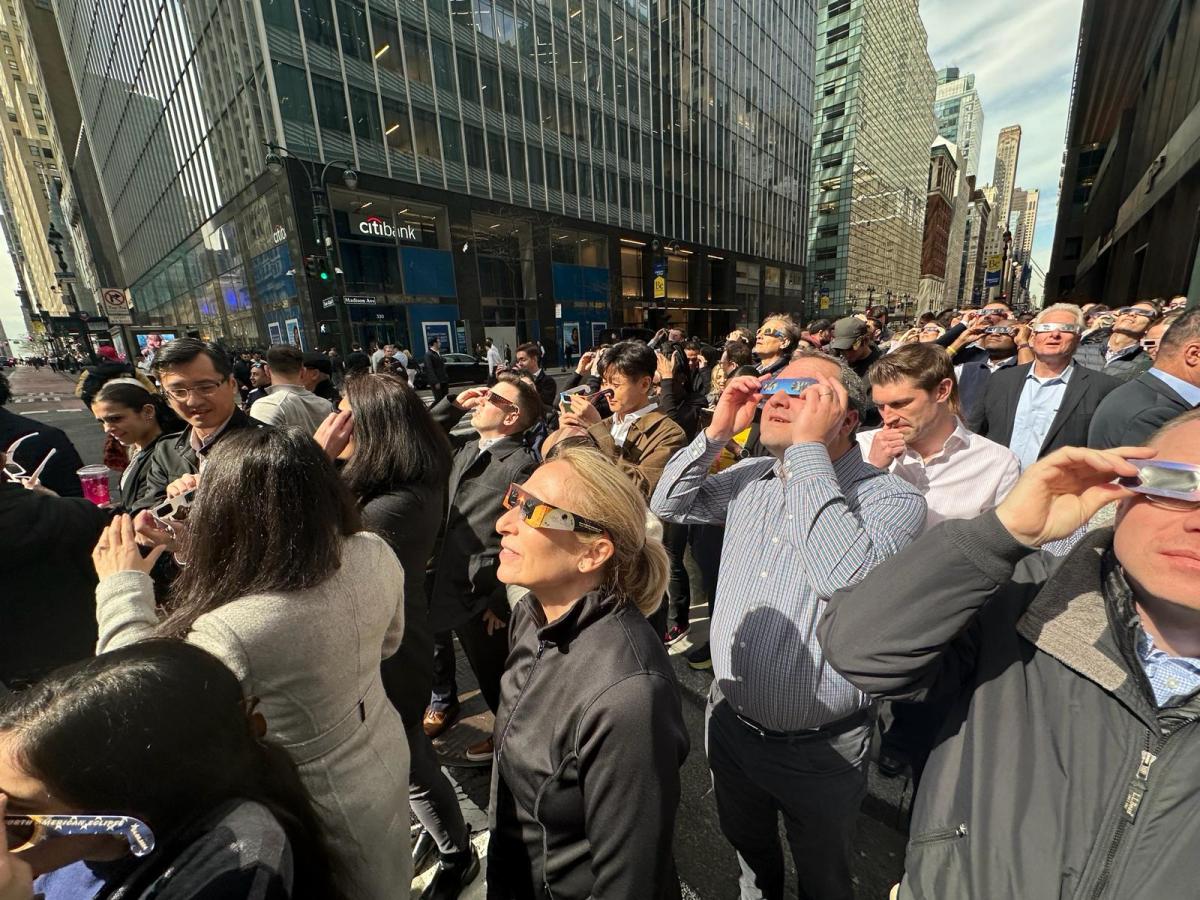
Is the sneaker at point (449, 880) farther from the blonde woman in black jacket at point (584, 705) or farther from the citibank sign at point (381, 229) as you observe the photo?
the citibank sign at point (381, 229)

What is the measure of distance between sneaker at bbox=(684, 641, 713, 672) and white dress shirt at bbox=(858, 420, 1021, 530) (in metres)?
1.88

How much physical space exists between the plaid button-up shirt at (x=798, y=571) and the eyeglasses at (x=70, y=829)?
1.54 metres

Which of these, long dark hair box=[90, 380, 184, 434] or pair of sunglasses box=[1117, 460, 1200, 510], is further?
long dark hair box=[90, 380, 184, 434]

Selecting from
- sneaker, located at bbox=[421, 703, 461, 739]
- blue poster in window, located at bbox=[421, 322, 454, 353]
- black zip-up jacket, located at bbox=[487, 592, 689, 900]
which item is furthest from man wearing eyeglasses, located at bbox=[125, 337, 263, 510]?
blue poster in window, located at bbox=[421, 322, 454, 353]

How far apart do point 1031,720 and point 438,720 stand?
3055mm

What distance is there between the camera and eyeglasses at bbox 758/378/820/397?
1.72m

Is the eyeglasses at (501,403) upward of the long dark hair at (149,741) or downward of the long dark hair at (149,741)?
upward

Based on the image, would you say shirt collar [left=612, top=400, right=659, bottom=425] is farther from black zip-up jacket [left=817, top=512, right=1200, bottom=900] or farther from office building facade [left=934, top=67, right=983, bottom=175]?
office building facade [left=934, top=67, right=983, bottom=175]

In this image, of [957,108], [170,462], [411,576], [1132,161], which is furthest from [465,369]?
[957,108]

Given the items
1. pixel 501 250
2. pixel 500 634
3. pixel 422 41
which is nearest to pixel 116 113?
pixel 422 41

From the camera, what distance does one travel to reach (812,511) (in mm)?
1512

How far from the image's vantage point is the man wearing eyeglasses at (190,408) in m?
2.80

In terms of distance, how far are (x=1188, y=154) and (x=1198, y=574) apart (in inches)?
732

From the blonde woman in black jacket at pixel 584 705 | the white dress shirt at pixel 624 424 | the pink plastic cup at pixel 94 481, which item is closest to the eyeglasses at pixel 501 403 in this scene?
the white dress shirt at pixel 624 424
